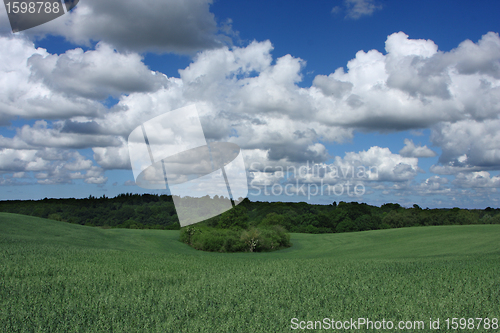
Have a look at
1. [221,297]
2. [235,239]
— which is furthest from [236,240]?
[221,297]

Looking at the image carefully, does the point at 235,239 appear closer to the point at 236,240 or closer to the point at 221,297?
the point at 236,240

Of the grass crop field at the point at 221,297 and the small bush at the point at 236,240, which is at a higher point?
the grass crop field at the point at 221,297

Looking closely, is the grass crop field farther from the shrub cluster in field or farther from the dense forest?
the dense forest

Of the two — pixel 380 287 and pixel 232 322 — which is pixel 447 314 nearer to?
pixel 380 287

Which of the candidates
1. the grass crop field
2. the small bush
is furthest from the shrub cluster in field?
the grass crop field

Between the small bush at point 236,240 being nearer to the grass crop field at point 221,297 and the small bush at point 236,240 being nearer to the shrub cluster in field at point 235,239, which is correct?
the shrub cluster in field at point 235,239

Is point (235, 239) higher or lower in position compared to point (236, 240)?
higher

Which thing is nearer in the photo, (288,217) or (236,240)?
(236,240)

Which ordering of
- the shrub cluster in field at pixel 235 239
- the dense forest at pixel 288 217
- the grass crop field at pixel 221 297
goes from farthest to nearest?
the dense forest at pixel 288 217, the shrub cluster in field at pixel 235 239, the grass crop field at pixel 221 297

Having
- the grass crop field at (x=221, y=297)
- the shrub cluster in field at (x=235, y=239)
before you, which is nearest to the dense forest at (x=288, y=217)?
the shrub cluster in field at (x=235, y=239)

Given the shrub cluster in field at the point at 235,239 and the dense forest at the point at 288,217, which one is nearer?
the shrub cluster in field at the point at 235,239

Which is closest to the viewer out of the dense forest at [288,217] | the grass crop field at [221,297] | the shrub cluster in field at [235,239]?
the grass crop field at [221,297]

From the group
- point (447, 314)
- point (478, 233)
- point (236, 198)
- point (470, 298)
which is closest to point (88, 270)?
point (236, 198)

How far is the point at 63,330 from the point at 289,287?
5330 millimetres
